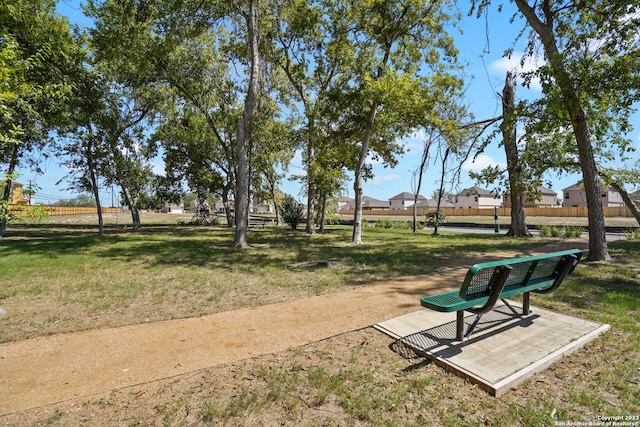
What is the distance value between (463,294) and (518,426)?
128 centimetres

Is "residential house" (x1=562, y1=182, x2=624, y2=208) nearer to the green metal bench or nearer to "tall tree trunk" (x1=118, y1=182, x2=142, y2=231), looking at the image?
"tall tree trunk" (x1=118, y1=182, x2=142, y2=231)

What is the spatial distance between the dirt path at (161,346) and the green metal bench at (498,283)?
4.19ft

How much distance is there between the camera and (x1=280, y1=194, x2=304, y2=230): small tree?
24.2m

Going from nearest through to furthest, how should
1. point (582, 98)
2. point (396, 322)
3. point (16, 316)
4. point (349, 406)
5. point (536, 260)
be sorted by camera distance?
point (349, 406)
point (536, 260)
point (396, 322)
point (16, 316)
point (582, 98)

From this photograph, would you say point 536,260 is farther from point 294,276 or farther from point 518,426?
point 294,276

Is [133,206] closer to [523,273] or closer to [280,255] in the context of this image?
[280,255]

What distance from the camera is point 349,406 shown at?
2830mm

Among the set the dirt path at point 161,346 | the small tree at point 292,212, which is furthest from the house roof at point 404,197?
the dirt path at point 161,346

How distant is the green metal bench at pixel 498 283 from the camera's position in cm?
365

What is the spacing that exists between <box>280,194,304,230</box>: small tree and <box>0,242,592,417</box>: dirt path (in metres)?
18.4

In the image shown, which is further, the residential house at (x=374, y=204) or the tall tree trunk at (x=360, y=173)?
the residential house at (x=374, y=204)

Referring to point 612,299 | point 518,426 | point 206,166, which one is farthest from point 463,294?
point 206,166

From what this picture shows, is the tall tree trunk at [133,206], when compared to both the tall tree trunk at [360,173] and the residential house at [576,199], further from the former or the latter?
the residential house at [576,199]

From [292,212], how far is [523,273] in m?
20.5
